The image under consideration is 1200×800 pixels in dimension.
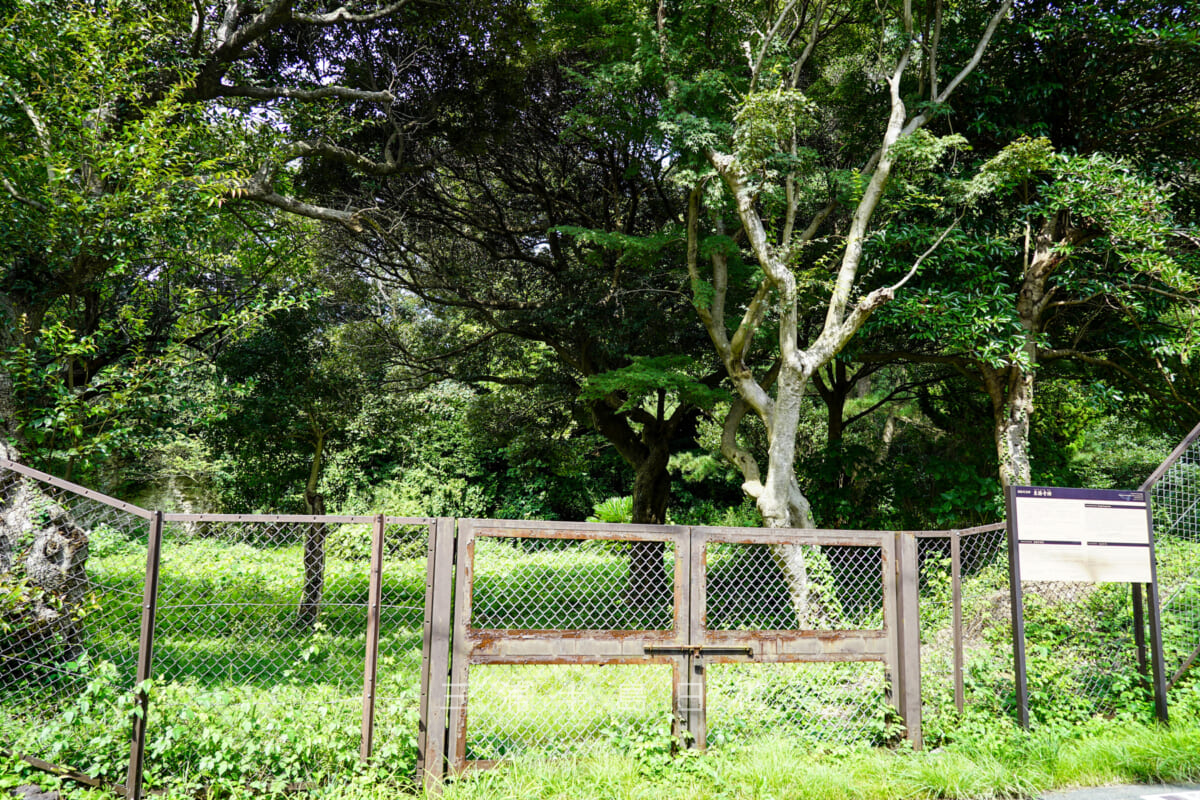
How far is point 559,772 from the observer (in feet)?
12.7

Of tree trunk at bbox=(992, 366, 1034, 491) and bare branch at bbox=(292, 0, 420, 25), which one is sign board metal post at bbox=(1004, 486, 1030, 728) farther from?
bare branch at bbox=(292, 0, 420, 25)

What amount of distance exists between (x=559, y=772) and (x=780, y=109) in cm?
635

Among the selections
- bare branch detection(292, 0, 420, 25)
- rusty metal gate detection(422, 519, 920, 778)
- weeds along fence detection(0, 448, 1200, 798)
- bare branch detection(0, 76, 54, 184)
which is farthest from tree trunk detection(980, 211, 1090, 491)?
bare branch detection(0, 76, 54, 184)

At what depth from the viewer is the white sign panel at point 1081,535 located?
461 cm

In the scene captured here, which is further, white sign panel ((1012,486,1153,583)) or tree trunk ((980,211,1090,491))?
tree trunk ((980,211,1090,491))

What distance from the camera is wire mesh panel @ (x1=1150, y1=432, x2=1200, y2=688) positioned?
5.07 m

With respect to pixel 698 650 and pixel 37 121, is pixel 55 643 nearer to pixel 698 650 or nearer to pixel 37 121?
pixel 37 121

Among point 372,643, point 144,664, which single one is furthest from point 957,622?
point 144,664

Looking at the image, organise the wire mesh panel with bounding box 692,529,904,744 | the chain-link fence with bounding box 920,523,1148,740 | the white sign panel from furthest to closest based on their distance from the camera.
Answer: the chain-link fence with bounding box 920,523,1148,740 → the white sign panel → the wire mesh panel with bounding box 692,529,904,744

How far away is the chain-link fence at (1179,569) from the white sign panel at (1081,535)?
34cm

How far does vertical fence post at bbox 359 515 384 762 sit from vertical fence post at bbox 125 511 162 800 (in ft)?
3.63

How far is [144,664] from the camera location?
3748 millimetres

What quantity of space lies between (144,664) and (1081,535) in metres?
5.91

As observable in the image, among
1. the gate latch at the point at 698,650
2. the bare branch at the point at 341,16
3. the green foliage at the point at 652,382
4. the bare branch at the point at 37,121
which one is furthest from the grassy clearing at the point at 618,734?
the bare branch at the point at 341,16
